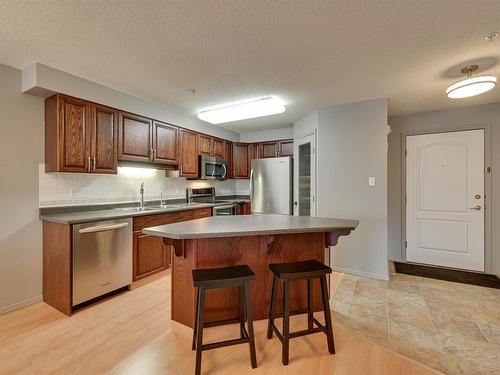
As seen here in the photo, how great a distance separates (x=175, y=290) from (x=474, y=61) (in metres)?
3.36

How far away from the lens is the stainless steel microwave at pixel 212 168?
4.33 meters

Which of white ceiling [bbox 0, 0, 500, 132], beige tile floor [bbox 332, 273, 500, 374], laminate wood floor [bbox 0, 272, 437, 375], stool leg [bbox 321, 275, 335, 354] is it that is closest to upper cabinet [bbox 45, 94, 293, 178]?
white ceiling [bbox 0, 0, 500, 132]

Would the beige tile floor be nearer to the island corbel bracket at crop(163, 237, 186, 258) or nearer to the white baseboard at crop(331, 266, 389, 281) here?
the white baseboard at crop(331, 266, 389, 281)

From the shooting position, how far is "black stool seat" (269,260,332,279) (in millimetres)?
1679

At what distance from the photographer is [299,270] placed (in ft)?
5.73

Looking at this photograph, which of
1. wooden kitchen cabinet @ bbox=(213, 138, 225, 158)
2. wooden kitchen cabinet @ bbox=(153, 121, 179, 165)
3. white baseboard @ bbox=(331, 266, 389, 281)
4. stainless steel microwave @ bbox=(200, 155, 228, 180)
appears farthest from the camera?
wooden kitchen cabinet @ bbox=(213, 138, 225, 158)

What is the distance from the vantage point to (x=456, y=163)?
364 cm

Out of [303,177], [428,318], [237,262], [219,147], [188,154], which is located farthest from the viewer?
[219,147]

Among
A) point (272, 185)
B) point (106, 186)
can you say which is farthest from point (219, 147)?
point (106, 186)

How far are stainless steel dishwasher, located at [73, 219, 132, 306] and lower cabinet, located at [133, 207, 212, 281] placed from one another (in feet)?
0.40

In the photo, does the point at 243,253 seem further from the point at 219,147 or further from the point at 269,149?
the point at 269,149

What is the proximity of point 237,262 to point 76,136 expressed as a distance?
2145 mm

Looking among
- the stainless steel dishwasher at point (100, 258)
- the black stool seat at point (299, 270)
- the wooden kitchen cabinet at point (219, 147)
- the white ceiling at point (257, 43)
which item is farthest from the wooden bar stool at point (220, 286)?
the wooden kitchen cabinet at point (219, 147)

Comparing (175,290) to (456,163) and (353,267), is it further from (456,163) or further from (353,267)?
(456,163)
